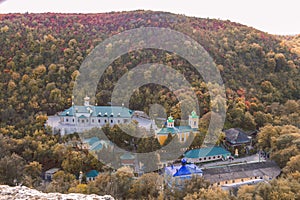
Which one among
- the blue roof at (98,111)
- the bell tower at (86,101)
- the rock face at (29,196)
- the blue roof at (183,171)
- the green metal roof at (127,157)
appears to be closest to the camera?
the rock face at (29,196)

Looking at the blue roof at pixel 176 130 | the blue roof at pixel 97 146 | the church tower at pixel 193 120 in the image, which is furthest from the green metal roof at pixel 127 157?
the church tower at pixel 193 120

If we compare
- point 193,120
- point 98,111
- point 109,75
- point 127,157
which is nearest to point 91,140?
point 127,157

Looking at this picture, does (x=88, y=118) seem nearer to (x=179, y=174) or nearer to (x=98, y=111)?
(x=98, y=111)

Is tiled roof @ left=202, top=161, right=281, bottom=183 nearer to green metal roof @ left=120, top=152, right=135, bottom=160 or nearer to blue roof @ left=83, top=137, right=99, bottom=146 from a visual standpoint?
green metal roof @ left=120, top=152, right=135, bottom=160

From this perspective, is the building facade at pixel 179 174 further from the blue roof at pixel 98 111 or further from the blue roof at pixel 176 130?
the blue roof at pixel 98 111

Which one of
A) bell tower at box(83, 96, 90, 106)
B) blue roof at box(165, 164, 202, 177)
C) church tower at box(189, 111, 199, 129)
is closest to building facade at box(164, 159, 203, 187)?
blue roof at box(165, 164, 202, 177)

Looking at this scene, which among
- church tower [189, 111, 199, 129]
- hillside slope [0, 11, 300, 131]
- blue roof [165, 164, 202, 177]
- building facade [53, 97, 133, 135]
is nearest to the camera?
blue roof [165, 164, 202, 177]

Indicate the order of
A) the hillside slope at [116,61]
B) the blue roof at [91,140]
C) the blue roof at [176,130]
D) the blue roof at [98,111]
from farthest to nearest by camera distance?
the hillside slope at [116,61] → the blue roof at [98,111] → the blue roof at [176,130] → the blue roof at [91,140]
